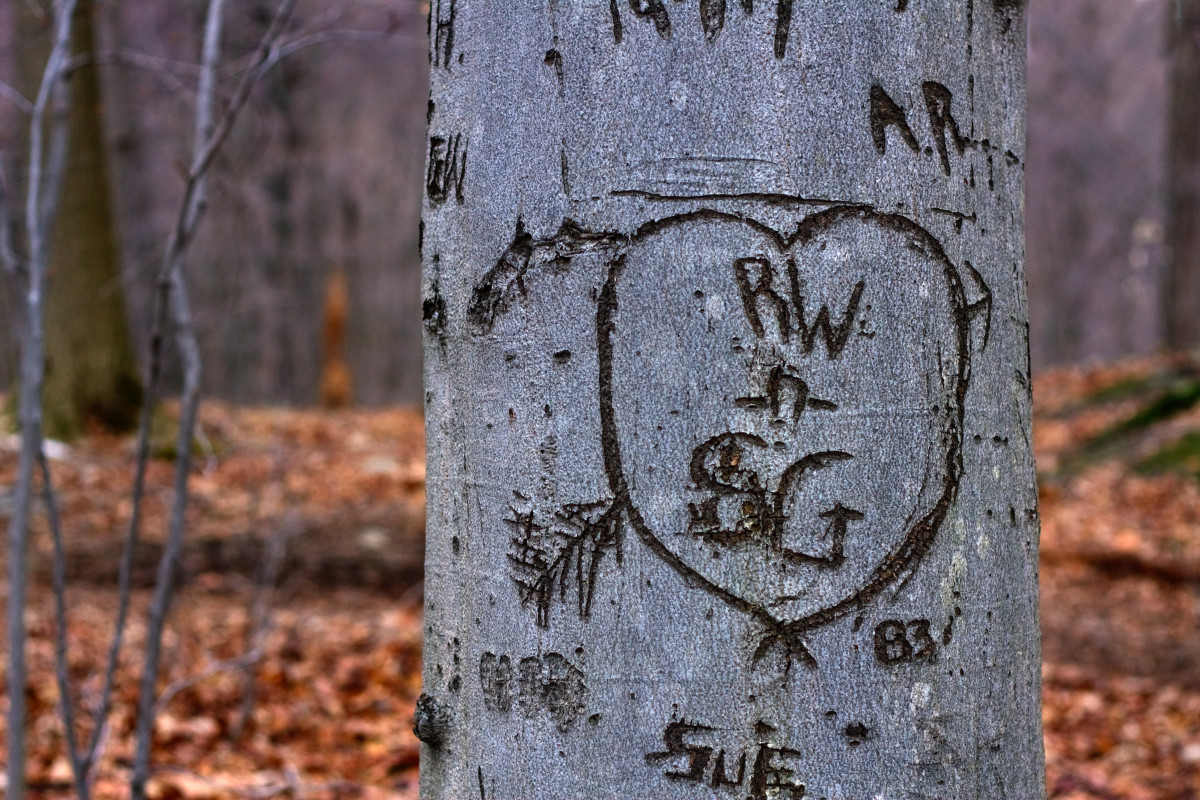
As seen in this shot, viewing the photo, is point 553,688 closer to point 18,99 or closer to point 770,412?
point 770,412

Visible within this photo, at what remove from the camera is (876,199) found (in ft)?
3.13

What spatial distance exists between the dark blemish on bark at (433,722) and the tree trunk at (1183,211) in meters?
11.9

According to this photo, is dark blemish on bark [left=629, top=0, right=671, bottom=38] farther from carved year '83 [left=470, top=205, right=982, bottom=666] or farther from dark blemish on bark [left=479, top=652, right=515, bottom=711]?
dark blemish on bark [left=479, top=652, right=515, bottom=711]

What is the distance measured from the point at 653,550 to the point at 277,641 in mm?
4174

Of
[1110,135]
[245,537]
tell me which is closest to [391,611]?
[245,537]

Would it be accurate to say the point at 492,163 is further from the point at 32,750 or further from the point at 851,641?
the point at 32,750

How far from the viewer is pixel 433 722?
1072mm

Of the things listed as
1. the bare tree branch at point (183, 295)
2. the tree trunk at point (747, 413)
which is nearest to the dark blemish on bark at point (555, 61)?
the tree trunk at point (747, 413)

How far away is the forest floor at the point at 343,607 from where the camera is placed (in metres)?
3.56

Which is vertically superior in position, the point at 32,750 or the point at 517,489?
the point at 517,489

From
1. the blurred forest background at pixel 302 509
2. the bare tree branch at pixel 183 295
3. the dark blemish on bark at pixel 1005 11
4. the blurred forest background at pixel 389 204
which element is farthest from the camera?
the blurred forest background at pixel 389 204

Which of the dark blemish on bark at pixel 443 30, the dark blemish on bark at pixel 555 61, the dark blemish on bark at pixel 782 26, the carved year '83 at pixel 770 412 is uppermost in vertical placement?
the dark blemish on bark at pixel 443 30

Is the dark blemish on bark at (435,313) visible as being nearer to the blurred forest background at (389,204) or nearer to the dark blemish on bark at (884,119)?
the dark blemish on bark at (884,119)

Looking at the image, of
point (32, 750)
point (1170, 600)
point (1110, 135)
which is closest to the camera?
point (32, 750)
